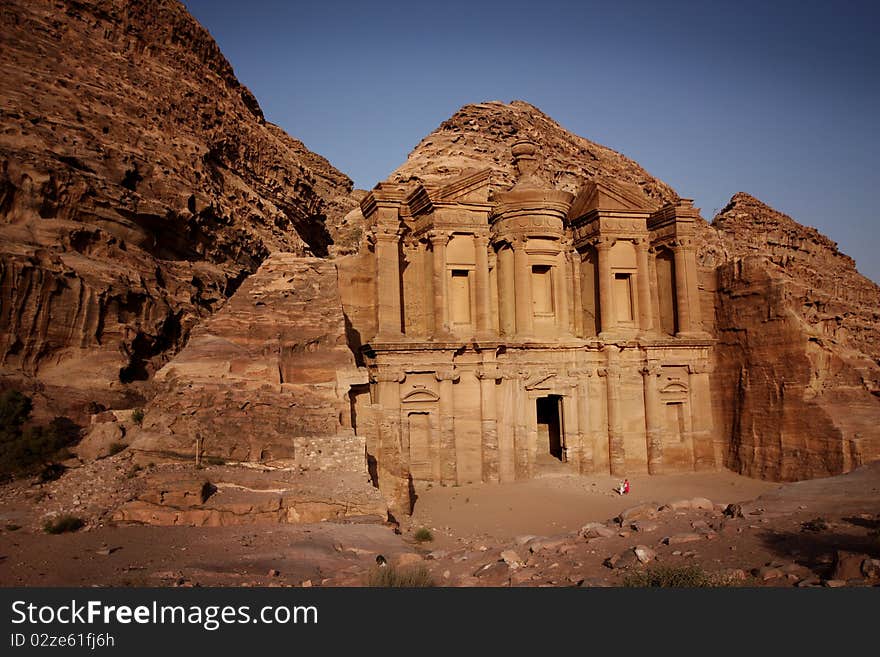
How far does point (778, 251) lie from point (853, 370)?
71.8 ft

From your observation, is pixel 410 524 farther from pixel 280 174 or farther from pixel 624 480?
pixel 280 174

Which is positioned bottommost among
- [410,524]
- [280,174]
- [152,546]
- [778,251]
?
[410,524]

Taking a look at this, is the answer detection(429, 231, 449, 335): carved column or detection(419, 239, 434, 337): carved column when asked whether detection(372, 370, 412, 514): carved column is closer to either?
detection(429, 231, 449, 335): carved column

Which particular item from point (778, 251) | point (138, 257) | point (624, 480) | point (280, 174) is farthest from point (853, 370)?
point (280, 174)

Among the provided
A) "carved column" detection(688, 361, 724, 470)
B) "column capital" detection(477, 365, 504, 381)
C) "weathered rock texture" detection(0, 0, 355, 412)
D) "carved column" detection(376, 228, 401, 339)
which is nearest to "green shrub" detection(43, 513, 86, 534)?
"weathered rock texture" detection(0, 0, 355, 412)

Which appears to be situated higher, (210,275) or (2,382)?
(210,275)

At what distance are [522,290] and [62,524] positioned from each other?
17.8 meters

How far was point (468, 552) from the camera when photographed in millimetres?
10922

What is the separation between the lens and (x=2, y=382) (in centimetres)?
1357

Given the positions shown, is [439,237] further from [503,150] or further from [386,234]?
[503,150]

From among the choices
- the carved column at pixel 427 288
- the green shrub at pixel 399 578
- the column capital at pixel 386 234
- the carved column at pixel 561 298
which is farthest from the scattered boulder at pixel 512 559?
the carved column at pixel 561 298

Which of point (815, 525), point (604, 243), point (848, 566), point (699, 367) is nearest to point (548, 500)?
point (699, 367)

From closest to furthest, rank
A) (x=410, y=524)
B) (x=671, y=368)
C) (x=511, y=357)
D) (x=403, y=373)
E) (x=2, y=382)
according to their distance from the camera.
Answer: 1. (x=2, y=382)
2. (x=410, y=524)
3. (x=403, y=373)
4. (x=511, y=357)
5. (x=671, y=368)

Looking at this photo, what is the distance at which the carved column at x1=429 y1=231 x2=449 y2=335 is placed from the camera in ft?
76.1
